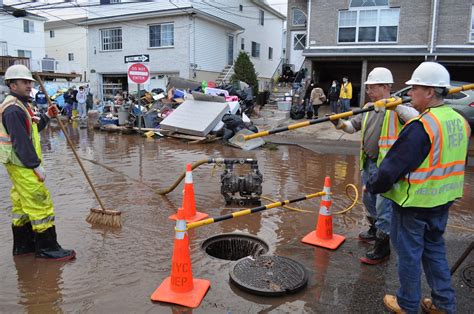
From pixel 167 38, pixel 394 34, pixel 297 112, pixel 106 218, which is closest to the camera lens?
pixel 106 218

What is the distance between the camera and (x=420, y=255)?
288 cm

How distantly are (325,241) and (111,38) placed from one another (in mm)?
24434

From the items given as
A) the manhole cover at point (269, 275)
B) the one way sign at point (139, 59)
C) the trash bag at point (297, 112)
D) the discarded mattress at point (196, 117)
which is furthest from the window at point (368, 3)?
the manhole cover at point (269, 275)

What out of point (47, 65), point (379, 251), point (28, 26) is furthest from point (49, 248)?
point (28, 26)

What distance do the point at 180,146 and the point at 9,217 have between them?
6.69 metres

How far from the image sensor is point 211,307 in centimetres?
326

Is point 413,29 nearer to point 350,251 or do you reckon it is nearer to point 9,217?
point 350,251

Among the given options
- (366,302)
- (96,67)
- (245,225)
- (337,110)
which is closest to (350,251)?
(366,302)

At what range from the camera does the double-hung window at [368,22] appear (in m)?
17.9

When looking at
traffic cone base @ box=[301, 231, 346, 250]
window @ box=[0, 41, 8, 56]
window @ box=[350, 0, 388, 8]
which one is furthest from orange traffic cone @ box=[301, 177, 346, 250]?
window @ box=[0, 41, 8, 56]

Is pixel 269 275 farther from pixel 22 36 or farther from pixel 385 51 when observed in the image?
pixel 22 36

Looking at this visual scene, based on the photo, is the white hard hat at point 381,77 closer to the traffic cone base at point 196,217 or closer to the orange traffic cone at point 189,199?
the orange traffic cone at point 189,199

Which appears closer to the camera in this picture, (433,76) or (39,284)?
(433,76)

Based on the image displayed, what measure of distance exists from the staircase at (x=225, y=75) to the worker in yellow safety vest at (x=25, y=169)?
20.6 metres
